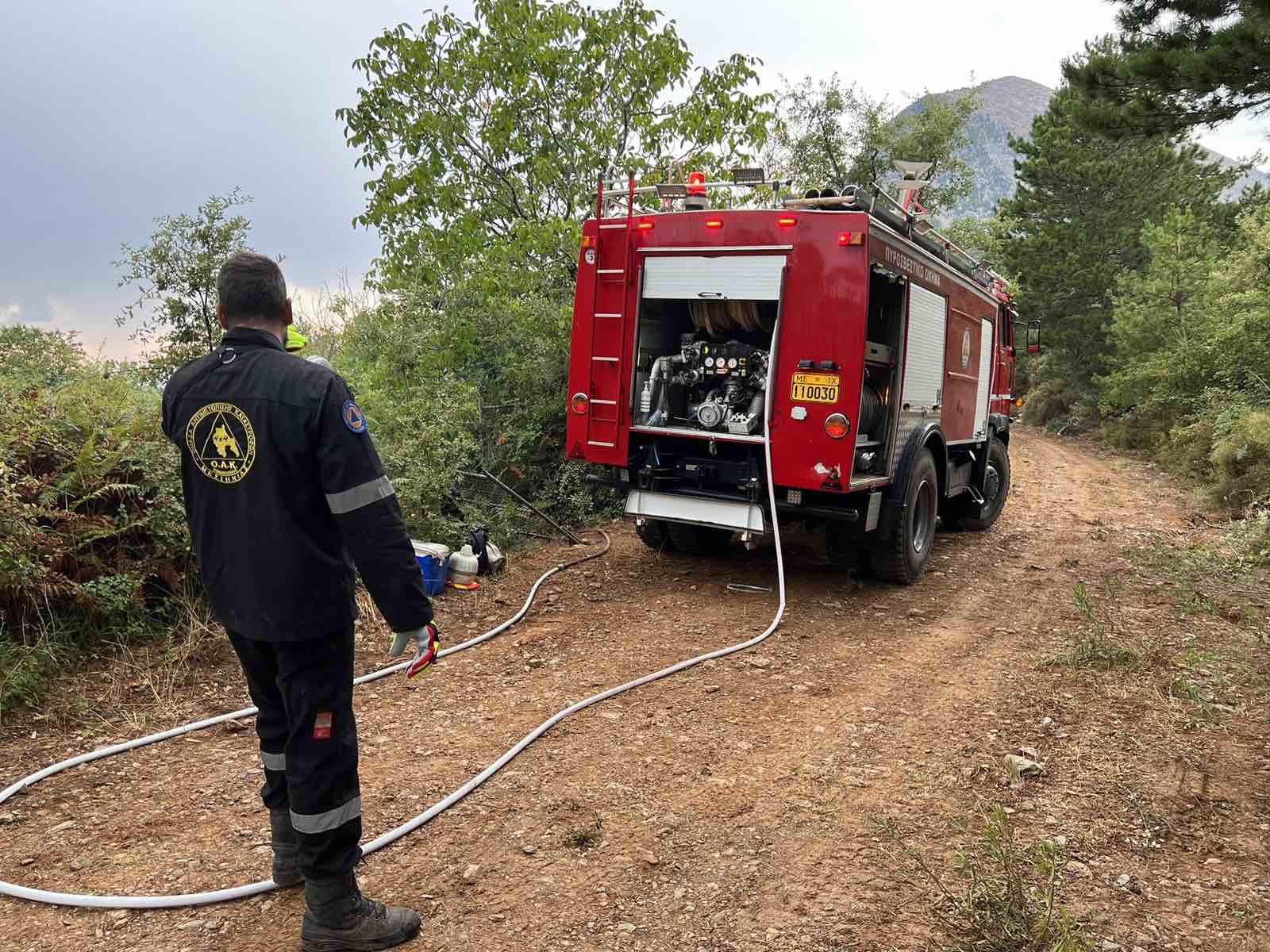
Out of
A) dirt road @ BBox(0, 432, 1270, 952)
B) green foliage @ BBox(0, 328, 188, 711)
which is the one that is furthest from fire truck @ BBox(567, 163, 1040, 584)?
green foliage @ BBox(0, 328, 188, 711)

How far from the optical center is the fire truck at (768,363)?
5.80 m

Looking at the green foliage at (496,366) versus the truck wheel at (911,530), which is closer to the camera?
the truck wheel at (911,530)

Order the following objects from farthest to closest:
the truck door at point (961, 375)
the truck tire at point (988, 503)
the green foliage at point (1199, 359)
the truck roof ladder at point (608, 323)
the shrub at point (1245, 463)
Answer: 1. the green foliage at point (1199, 359)
2. the shrub at point (1245, 463)
3. the truck tire at point (988, 503)
4. the truck door at point (961, 375)
5. the truck roof ladder at point (608, 323)

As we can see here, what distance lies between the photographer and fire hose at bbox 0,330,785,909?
Answer: 2746mm

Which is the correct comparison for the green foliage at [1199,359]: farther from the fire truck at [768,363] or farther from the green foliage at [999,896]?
the green foliage at [999,896]

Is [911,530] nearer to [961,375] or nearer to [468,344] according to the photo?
[961,375]

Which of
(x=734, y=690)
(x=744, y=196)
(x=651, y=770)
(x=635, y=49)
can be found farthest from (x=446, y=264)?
(x=651, y=770)

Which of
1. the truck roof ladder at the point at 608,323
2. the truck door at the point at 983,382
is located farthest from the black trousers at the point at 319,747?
the truck door at the point at 983,382

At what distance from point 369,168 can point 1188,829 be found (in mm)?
10735

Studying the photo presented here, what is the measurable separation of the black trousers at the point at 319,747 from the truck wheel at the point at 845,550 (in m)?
4.67

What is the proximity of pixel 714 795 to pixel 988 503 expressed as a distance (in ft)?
24.3

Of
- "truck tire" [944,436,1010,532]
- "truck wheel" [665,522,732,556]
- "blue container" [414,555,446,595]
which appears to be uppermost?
"truck tire" [944,436,1010,532]

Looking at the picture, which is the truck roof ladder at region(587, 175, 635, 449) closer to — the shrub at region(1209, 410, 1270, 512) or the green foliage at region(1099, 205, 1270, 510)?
the green foliage at region(1099, 205, 1270, 510)

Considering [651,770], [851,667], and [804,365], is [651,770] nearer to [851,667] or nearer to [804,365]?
[851,667]
